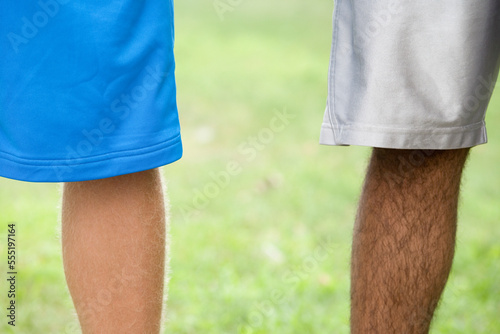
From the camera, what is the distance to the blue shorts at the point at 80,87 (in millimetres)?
809

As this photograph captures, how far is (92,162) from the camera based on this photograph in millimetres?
840

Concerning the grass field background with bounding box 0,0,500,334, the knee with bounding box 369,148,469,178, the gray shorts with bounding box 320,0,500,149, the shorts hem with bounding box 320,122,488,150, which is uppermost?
the gray shorts with bounding box 320,0,500,149

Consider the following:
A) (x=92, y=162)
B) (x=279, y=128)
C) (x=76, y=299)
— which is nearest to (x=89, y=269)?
(x=76, y=299)

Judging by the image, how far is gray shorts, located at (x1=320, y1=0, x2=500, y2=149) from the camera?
0.95 metres

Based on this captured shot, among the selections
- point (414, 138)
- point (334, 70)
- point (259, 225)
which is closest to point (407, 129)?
point (414, 138)

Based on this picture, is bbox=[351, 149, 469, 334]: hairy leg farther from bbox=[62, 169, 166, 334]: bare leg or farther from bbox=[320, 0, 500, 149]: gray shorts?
bbox=[62, 169, 166, 334]: bare leg

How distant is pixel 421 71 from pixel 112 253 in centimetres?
58

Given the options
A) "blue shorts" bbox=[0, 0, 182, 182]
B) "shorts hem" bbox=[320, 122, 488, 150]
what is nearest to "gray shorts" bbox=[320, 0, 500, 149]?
"shorts hem" bbox=[320, 122, 488, 150]

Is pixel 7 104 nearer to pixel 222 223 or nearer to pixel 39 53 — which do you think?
pixel 39 53

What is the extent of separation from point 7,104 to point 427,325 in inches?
31.9

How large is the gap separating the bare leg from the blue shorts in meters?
0.08

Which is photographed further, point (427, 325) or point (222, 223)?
point (222, 223)

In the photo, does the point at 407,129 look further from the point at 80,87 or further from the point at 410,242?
the point at 80,87

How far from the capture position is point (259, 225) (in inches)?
94.6
